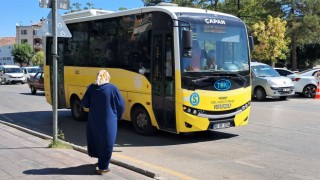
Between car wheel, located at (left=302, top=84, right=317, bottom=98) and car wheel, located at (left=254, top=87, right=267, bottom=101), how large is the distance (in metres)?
2.97

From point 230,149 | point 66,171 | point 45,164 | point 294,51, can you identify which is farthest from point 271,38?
point 66,171

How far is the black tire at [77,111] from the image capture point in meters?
13.2

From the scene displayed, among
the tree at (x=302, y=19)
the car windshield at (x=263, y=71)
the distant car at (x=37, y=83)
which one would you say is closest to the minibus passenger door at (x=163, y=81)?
the car windshield at (x=263, y=71)

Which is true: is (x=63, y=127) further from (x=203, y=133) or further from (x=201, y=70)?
(x=201, y=70)

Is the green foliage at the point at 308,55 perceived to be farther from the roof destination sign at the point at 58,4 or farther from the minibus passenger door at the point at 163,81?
the roof destination sign at the point at 58,4

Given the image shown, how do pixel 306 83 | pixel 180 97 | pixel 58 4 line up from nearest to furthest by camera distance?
1. pixel 58 4
2. pixel 180 97
3. pixel 306 83

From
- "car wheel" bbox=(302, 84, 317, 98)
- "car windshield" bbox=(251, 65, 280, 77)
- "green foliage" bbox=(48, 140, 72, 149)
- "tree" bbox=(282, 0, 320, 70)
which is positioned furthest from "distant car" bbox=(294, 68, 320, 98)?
"tree" bbox=(282, 0, 320, 70)

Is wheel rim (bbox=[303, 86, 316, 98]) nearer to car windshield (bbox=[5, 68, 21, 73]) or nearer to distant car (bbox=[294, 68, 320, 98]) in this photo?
distant car (bbox=[294, 68, 320, 98])

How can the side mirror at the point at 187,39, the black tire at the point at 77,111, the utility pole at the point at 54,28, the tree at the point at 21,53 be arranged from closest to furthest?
the utility pole at the point at 54,28 → the side mirror at the point at 187,39 → the black tire at the point at 77,111 → the tree at the point at 21,53

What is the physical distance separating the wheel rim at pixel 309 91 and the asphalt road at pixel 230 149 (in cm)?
779

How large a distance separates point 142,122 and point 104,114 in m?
4.18

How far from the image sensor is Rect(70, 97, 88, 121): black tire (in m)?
13.2

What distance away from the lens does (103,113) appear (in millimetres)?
6258

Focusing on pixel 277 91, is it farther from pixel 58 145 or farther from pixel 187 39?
pixel 58 145
